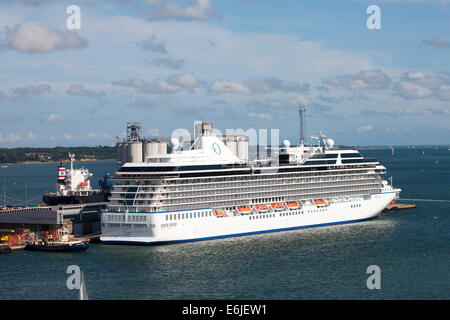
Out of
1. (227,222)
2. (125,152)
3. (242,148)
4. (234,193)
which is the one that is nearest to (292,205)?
(234,193)

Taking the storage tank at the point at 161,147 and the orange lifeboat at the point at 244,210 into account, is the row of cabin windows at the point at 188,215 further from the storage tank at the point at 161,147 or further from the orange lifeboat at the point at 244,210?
the storage tank at the point at 161,147

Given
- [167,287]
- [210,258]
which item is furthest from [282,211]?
[167,287]

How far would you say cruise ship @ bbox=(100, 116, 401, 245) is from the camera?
2227 inches

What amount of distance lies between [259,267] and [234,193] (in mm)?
Result: 16203

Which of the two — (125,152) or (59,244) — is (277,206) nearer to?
(59,244)

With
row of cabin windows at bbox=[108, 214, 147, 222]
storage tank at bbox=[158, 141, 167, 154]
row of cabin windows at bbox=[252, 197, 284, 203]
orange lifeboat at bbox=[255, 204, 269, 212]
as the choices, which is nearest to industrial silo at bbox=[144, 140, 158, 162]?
storage tank at bbox=[158, 141, 167, 154]

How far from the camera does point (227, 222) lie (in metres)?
60.1

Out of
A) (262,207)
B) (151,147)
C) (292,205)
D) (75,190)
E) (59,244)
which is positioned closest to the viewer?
(59,244)

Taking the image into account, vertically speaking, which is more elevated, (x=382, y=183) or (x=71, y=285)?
(x=382, y=183)

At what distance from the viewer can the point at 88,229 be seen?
65.1m

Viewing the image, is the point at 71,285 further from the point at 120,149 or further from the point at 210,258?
the point at 120,149

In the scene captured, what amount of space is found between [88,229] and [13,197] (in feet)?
188
